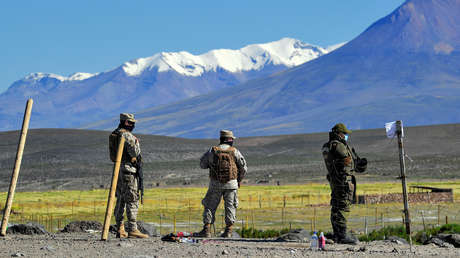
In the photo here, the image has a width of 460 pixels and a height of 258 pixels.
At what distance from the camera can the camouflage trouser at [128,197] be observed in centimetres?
1524

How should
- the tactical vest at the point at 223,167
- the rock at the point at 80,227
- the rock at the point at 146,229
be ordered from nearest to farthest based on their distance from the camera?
the tactical vest at the point at 223,167 < the rock at the point at 146,229 < the rock at the point at 80,227

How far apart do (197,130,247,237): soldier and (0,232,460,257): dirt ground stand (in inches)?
30.4

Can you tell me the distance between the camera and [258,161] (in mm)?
122562

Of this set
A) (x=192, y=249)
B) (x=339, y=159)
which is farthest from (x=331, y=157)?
(x=192, y=249)

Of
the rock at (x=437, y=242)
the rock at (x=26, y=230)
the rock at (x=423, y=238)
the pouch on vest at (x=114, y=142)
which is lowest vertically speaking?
the rock at (x=437, y=242)

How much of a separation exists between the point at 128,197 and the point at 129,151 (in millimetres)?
806

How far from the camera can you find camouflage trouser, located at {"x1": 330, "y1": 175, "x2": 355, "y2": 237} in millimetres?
15086

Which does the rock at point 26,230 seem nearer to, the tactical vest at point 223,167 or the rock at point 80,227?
the rock at point 80,227

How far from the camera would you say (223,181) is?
16125 millimetres

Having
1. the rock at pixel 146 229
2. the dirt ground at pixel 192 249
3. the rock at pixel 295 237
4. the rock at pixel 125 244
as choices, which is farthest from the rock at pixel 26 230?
the rock at pixel 295 237

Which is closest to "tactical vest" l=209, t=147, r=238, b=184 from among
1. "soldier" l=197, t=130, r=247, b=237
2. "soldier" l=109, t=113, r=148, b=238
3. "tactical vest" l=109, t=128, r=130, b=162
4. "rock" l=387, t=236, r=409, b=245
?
"soldier" l=197, t=130, r=247, b=237

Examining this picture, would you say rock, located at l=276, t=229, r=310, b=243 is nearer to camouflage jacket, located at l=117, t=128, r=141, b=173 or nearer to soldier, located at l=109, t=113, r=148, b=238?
soldier, located at l=109, t=113, r=148, b=238

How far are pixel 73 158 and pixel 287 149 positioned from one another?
4188 centimetres

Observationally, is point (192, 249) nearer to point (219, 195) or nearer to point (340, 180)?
point (219, 195)
